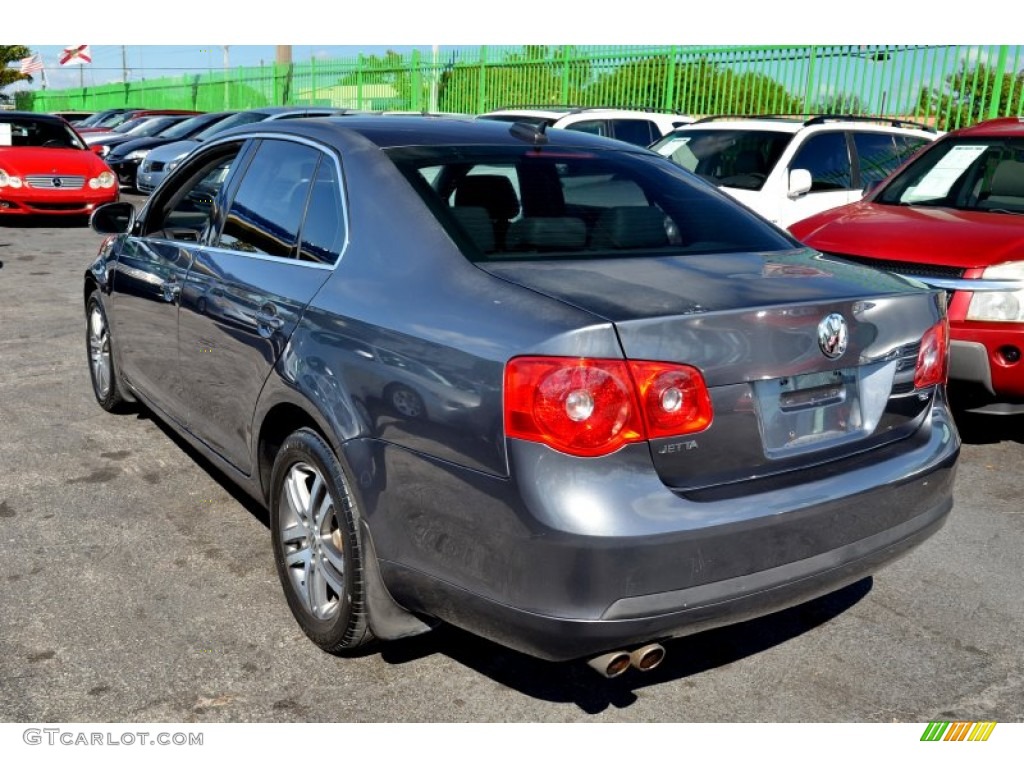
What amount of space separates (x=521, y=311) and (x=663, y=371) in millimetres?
387

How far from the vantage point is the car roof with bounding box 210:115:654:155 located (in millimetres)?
3648

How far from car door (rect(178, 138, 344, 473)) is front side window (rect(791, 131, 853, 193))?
6356mm

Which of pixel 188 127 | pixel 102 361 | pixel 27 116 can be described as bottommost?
pixel 102 361

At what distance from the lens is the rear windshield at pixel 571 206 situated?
3205 mm

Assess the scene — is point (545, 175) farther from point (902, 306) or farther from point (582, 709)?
point (582, 709)

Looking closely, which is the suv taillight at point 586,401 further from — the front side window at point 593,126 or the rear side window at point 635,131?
the rear side window at point 635,131

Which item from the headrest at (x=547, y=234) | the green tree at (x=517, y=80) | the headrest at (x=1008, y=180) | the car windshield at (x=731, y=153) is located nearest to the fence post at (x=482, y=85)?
the green tree at (x=517, y=80)

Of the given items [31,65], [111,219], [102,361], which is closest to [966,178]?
[111,219]

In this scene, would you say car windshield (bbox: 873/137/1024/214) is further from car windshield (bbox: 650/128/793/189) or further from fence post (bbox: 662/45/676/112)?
fence post (bbox: 662/45/676/112)

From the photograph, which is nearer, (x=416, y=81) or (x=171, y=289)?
(x=171, y=289)

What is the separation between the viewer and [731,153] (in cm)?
960

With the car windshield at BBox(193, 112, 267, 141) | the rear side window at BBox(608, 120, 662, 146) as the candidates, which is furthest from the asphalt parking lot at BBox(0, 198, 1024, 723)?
the car windshield at BBox(193, 112, 267, 141)

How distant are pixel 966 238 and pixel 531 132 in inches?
113

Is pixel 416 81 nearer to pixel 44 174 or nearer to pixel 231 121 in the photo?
pixel 231 121
